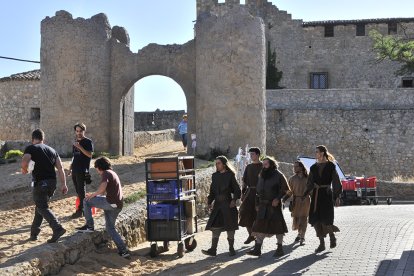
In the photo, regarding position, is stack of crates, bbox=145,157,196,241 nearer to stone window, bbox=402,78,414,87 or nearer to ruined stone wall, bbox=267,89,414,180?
ruined stone wall, bbox=267,89,414,180

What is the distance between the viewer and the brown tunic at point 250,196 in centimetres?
1140

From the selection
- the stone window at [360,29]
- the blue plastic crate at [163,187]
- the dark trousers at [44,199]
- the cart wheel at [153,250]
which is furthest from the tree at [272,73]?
the dark trousers at [44,199]

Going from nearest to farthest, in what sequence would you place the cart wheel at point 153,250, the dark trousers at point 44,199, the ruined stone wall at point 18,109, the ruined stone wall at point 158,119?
the dark trousers at point 44,199
the cart wheel at point 153,250
the ruined stone wall at point 18,109
the ruined stone wall at point 158,119

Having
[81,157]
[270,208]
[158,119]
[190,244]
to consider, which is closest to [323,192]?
[270,208]

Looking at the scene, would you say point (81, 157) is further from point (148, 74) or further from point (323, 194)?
point (148, 74)

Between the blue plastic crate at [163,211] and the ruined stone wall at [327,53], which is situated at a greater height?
the ruined stone wall at [327,53]

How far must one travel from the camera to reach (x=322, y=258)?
10391mm

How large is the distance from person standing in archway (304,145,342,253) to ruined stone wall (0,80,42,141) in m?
25.6

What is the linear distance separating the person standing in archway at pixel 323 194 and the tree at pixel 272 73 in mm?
31358

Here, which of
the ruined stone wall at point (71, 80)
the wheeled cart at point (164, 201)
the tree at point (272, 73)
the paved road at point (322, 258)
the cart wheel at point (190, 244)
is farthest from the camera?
the tree at point (272, 73)

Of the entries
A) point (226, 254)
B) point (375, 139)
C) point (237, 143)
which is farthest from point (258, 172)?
point (375, 139)

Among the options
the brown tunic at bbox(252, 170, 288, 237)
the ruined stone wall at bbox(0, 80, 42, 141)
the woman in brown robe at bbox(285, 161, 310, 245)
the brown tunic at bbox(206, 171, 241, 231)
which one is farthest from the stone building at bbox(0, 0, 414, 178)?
the ruined stone wall at bbox(0, 80, 42, 141)

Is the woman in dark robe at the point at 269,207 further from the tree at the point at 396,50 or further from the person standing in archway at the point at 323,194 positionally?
the tree at the point at 396,50

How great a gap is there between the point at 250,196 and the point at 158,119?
99.6 ft
